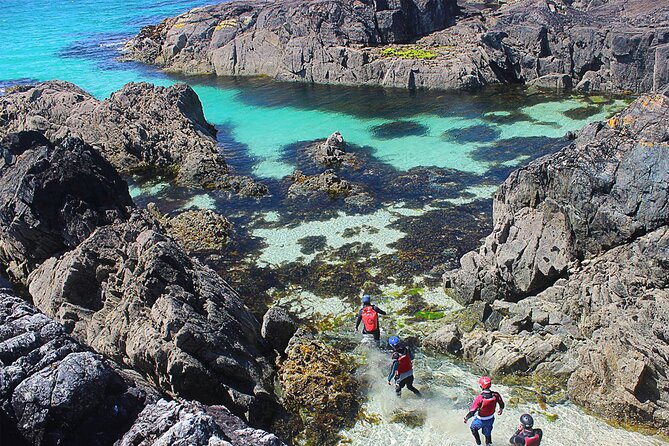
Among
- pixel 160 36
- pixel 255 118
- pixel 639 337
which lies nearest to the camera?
pixel 639 337

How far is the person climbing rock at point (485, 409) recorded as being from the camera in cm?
1257

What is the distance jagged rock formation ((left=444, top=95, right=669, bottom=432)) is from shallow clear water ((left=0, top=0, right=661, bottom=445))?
4.11ft

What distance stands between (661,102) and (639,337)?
7290 mm

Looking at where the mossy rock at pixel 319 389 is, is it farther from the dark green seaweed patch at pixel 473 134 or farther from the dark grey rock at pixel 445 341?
the dark green seaweed patch at pixel 473 134

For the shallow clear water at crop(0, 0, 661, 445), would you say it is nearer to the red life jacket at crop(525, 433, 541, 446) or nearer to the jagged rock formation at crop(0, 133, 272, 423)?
the red life jacket at crop(525, 433, 541, 446)

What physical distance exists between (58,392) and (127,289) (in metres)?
7.33

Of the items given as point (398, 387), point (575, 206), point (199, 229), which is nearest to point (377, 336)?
point (398, 387)

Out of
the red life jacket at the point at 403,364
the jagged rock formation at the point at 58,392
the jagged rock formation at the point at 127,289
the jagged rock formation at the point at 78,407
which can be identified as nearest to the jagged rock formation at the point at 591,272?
the red life jacket at the point at 403,364

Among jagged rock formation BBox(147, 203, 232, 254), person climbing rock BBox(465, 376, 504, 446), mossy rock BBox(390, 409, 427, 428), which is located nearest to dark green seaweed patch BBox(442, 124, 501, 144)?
jagged rock formation BBox(147, 203, 232, 254)

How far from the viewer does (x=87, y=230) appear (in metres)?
19.1

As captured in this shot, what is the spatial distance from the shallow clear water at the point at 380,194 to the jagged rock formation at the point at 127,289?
11.7 feet

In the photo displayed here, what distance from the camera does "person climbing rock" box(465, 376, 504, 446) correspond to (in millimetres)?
12570

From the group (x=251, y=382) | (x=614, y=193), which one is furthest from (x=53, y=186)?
(x=614, y=193)

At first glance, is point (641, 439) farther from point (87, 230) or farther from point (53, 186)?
point (53, 186)
